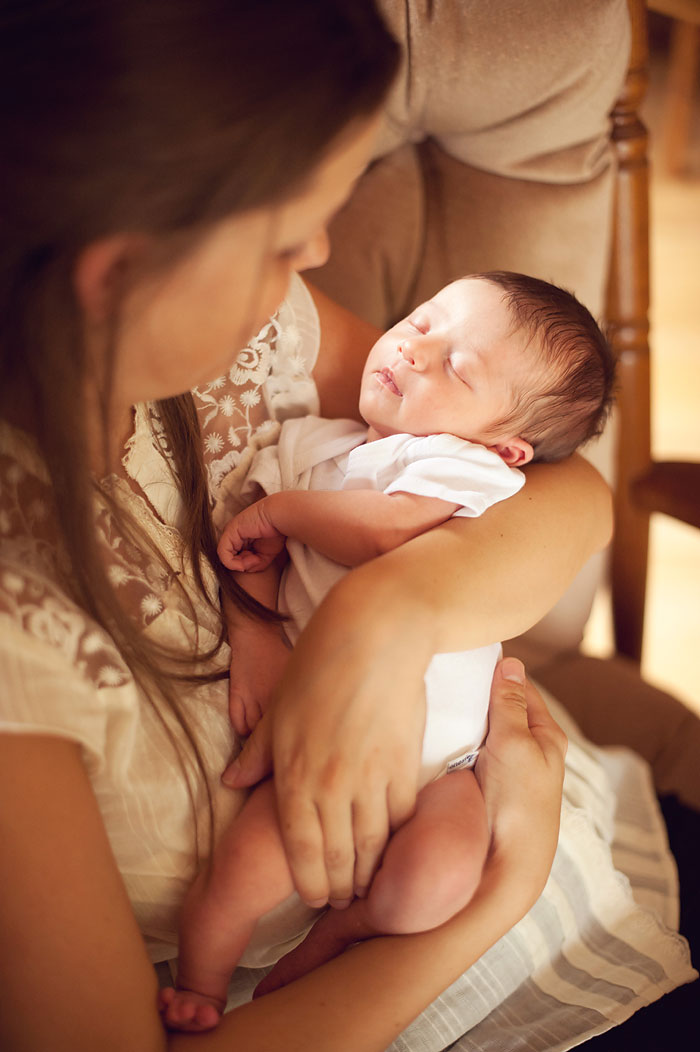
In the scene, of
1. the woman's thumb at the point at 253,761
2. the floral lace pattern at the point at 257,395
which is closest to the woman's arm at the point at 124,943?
the woman's thumb at the point at 253,761

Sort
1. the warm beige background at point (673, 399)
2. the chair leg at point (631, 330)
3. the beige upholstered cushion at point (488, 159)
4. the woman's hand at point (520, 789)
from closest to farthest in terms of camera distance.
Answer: the woman's hand at point (520, 789) < the beige upholstered cushion at point (488, 159) < the chair leg at point (631, 330) < the warm beige background at point (673, 399)

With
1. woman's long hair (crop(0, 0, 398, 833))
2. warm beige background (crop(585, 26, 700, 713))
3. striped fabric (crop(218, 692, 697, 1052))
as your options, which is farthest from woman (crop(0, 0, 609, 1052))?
warm beige background (crop(585, 26, 700, 713))

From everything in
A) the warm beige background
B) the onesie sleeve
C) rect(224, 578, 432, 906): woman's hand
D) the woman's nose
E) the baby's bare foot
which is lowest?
the warm beige background

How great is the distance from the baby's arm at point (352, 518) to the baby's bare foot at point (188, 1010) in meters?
0.36

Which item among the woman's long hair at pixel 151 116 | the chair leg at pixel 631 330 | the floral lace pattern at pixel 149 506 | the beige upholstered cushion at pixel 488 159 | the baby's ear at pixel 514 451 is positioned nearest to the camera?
the woman's long hair at pixel 151 116

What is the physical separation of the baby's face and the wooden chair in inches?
16.3

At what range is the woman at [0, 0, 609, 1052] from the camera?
1.56ft

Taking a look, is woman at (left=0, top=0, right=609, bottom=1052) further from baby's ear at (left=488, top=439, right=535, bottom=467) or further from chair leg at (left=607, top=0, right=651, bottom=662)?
chair leg at (left=607, top=0, right=651, bottom=662)

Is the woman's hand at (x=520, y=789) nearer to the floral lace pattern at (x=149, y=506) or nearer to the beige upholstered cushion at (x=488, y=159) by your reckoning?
the floral lace pattern at (x=149, y=506)

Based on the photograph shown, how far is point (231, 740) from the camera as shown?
28.6 inches

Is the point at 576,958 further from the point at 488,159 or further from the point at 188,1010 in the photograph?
the point at 488,159

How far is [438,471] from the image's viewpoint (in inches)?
29.0

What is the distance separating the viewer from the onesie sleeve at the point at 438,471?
2.39 feet

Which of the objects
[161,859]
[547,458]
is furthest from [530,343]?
[161,859]
